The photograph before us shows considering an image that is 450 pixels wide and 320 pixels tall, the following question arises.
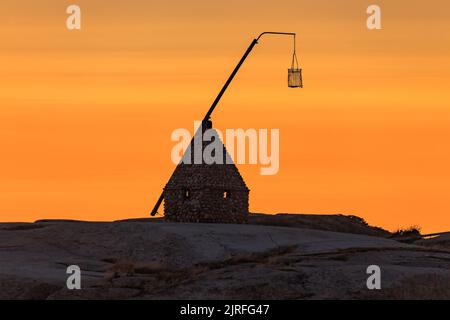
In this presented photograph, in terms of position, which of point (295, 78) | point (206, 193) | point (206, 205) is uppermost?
point (295, 78)

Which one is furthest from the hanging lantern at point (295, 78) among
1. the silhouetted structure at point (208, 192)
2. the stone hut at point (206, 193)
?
the stone hut at point (206, 193)

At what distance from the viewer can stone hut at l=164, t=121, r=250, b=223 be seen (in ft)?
150

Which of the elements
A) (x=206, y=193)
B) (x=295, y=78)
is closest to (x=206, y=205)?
(x=206, y=193)

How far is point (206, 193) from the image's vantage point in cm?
4562

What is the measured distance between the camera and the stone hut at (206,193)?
150 feet

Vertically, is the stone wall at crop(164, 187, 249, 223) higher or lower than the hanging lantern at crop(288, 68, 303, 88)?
lower

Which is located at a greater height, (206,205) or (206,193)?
(206,193)

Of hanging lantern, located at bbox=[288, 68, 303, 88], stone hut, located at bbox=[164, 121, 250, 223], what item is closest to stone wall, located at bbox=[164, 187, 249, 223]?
stone hut, located at bbox=[164, 121, 250, 223]

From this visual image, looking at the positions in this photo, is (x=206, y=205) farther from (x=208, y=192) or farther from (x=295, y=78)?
(x=295, y=78)

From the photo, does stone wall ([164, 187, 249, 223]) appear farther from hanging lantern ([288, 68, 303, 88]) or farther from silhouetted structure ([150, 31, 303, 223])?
hanging lantern ([288, 68, 303, 88])
